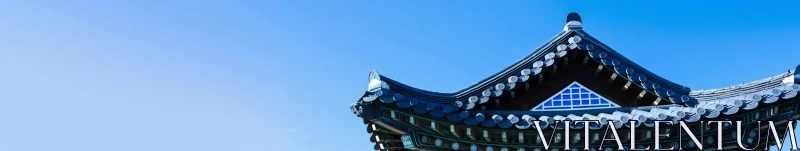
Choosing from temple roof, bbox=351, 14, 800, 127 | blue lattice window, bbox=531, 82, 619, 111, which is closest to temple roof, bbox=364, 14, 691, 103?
temple roof, bbox=351, 14, 800, 127

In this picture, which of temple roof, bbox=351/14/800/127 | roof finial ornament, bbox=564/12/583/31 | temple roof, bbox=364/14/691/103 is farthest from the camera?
roof finial ornament, bbox=564/12/583/31

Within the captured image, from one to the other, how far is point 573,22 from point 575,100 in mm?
1043

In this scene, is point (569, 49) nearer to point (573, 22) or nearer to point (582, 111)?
point (573, 22)

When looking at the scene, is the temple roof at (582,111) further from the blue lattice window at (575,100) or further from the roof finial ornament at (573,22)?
the blue lattice window at (575,100)

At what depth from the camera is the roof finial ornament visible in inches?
409

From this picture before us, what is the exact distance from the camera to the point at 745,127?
9031mm

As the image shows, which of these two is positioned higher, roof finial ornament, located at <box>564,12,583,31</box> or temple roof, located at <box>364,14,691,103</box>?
roof finial ornament, located at <box>564,12,583,31</box>

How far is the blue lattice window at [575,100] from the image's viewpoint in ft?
34.3

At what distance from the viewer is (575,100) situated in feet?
34.6

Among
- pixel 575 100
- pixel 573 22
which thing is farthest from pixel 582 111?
pixel 573 22

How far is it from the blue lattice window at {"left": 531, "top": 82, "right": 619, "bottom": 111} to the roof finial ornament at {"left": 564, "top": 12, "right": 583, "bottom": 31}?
0.78 m

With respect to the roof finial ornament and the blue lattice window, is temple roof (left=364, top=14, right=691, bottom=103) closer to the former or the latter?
the roof finial ornament

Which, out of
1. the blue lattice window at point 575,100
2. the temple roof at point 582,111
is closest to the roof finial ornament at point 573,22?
the temple roof at point 582,111

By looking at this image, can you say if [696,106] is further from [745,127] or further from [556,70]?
[556,70]
